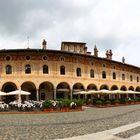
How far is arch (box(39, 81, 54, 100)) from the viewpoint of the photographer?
4554 centimetres

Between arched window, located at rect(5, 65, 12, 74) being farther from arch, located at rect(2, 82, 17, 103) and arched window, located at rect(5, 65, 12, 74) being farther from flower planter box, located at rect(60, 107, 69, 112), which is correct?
flower planter box, located at rect(60, 107, 69, 112)

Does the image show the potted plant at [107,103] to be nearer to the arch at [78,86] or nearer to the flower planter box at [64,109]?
the arch at [78,86]

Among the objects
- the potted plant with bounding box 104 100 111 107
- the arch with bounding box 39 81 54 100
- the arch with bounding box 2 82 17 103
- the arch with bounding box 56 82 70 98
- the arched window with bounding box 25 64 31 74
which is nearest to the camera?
the potted plant with bounding box 104 100 111 107

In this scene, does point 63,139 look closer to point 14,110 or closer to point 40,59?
point 14,110

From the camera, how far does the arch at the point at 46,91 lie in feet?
149

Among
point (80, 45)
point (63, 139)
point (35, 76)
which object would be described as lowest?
point (63, 139)

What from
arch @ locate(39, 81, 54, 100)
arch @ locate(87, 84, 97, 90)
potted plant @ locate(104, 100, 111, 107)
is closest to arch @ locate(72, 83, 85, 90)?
arch @ locate(87, 84, 97, 90)

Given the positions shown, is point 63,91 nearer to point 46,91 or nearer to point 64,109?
point 46,91

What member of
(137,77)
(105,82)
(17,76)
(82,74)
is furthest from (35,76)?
(137,77)

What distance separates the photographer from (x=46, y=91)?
46000mm

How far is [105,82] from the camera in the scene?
51.2 meters

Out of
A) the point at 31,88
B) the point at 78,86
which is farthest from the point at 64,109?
→ the point at 78,86

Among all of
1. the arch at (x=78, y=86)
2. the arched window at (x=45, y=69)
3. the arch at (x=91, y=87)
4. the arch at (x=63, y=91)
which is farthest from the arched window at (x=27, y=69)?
the arch at (x=91, y=87)

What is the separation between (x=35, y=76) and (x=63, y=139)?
3207 cm
